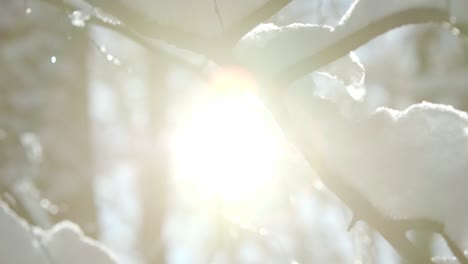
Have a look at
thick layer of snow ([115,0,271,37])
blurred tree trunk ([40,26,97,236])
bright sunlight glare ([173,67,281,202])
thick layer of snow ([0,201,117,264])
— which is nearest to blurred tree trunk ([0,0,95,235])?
blurred tree trunk ([40,26,97,236])

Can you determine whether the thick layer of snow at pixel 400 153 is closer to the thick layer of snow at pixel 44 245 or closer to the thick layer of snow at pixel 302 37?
the thick layer of snow at pixel 302 37

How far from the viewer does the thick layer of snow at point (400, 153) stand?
54.1 inches

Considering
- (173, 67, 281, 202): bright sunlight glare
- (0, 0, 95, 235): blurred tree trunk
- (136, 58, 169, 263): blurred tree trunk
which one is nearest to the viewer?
(173, 67, 281, 202): bright sunlight glare

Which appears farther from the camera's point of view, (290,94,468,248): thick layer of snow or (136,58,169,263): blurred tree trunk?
(136,58,169,263): blurred tree trunk

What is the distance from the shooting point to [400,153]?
1425mm

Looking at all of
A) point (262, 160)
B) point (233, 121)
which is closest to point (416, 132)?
point (233, 121)

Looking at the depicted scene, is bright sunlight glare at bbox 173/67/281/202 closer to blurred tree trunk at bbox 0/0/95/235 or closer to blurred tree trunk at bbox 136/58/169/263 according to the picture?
blurred tree trunk at bbox 0/0/95/235

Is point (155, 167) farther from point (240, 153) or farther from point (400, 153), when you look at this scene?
point (400, 153)

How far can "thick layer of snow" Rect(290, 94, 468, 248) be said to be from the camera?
137 cm

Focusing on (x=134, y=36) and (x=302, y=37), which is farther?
(x=134, y=36)

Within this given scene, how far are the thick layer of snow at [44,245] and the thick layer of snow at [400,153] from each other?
758mm

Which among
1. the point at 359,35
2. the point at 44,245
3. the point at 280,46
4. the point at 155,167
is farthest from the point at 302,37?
the point at 155,167

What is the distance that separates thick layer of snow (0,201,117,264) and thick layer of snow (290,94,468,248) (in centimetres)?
76

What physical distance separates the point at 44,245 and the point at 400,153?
3.26 feet
